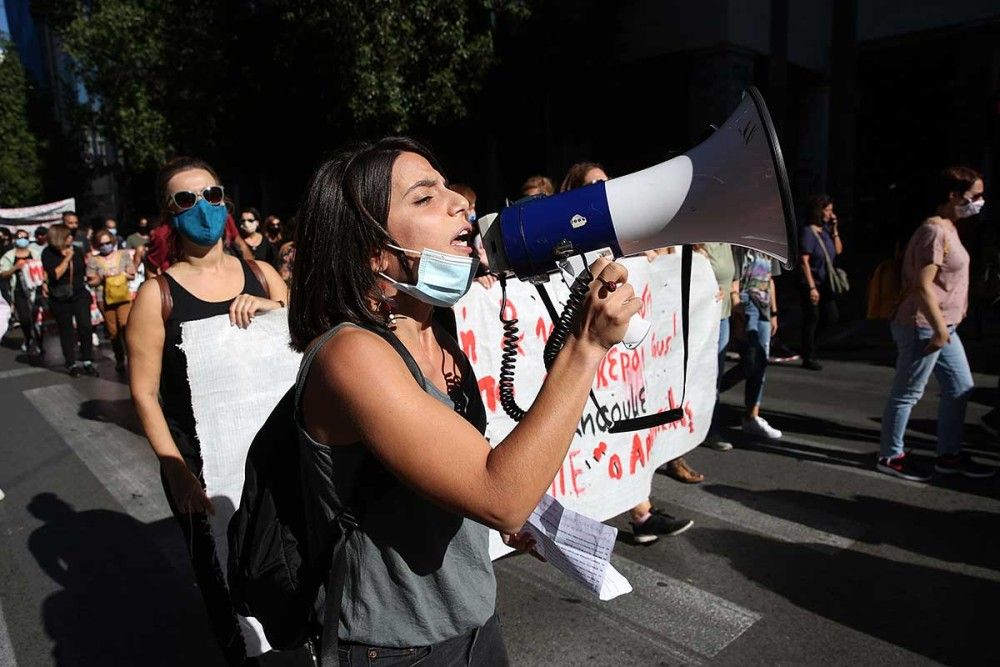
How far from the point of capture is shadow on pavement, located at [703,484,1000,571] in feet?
10.5

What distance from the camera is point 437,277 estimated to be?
4.33 ft

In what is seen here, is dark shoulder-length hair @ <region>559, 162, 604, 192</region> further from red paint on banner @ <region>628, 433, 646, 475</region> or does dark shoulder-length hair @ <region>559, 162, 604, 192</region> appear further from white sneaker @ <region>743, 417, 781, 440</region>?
white sneaker @ <region>743, 417, 781, 440</region>

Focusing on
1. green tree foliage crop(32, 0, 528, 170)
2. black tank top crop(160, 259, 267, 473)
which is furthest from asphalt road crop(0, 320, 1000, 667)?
green tree foliage crop(32, 0, 528, 170)

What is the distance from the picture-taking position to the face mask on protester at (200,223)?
2.38m

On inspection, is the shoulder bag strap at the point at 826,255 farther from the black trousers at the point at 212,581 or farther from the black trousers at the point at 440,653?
the black trousers at the point at 440,653

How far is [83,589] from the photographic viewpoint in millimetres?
3236

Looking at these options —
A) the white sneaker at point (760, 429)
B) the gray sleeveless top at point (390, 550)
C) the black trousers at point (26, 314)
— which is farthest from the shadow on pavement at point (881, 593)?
the black trousers at point (26, 314)

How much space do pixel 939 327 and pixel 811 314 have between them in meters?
3.17

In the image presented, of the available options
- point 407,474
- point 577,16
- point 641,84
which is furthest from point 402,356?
point 641,84

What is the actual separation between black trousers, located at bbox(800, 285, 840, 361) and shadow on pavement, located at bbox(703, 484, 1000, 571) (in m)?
3.33

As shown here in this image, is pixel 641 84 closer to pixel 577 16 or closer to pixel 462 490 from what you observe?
pixel 577 16

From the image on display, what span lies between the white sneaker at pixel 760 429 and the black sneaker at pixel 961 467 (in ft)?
3.23

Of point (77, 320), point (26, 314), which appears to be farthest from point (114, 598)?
point (26, 314)

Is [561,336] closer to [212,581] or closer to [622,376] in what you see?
[212,581]
